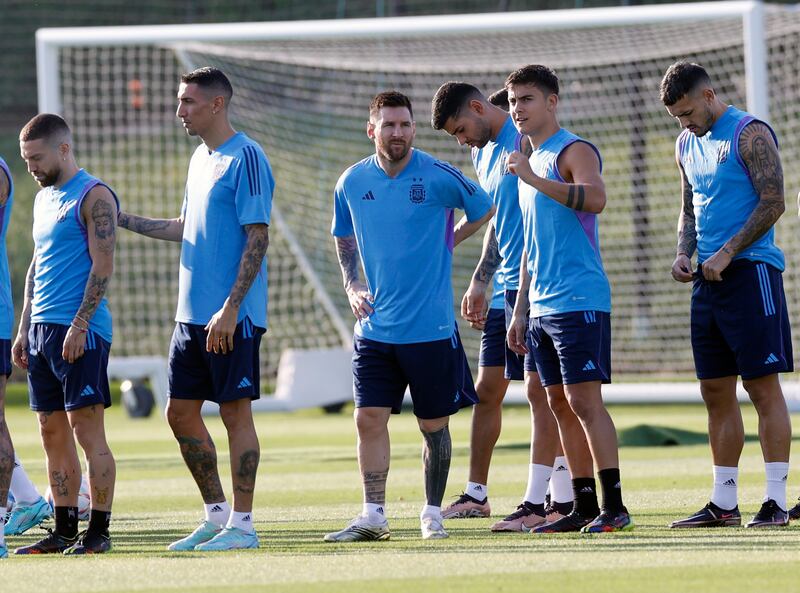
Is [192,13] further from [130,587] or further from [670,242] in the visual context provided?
[130,587]

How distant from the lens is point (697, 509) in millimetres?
8859

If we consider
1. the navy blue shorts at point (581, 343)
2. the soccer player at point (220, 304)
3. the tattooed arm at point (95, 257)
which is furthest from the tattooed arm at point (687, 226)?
the tattooed arm at point (95, 257)

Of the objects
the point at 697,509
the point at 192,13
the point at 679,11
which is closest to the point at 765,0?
the point at 192,13

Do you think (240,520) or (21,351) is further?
(21,351)

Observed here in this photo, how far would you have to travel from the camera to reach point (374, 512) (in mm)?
7629

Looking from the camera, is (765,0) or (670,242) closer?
(670,242)

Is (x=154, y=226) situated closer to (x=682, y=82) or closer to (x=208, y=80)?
(x=208, y=80)

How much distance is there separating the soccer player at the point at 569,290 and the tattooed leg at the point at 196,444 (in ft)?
5.56

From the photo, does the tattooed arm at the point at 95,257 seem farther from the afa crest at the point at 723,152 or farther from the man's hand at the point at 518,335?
the afa crest at the point at 723,152

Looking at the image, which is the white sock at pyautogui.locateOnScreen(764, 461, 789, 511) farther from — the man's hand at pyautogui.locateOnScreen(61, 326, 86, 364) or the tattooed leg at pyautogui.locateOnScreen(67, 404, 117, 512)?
the man's hand at pyautogui.locateOnScreen(61, 326, 86, 364)

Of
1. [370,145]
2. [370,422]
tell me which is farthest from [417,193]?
[370,145]

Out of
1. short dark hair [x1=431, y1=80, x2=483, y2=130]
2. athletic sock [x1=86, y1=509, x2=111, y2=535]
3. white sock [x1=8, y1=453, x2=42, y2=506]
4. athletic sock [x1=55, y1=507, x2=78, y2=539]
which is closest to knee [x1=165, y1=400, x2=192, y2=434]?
athletic sock [x1=86, y1=509, x2=111, y2=535]

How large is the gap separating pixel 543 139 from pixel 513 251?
0.95 m

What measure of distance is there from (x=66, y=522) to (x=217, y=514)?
2.51 feet
